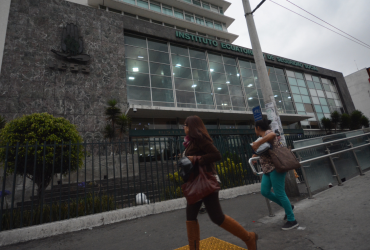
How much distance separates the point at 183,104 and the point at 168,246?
1488 cm

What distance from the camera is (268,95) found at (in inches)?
229

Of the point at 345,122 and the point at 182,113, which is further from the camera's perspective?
the point at 345,122

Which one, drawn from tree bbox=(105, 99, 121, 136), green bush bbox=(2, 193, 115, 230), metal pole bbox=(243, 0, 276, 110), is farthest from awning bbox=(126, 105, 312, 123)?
green bush bbox=(2, 193, 115, 230)

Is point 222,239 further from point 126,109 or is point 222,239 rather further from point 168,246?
point 126,109

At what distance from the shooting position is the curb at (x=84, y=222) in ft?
12.2

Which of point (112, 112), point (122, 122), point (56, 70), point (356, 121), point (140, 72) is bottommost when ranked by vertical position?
point (356, 121)

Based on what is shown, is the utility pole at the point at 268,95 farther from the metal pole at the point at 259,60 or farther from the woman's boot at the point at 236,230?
the woman's boot at the point at 236,230

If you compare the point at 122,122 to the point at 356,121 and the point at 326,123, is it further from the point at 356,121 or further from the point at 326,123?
the point at 356,121

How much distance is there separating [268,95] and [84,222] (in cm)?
582

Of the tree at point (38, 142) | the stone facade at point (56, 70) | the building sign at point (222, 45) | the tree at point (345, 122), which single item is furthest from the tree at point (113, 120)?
the tree at point (345, 122)

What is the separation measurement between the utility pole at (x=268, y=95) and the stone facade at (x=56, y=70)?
11.0m

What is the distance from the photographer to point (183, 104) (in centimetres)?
1723

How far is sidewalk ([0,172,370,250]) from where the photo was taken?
7.42 feet

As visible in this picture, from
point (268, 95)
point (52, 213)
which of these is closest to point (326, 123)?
point (268, 95)
